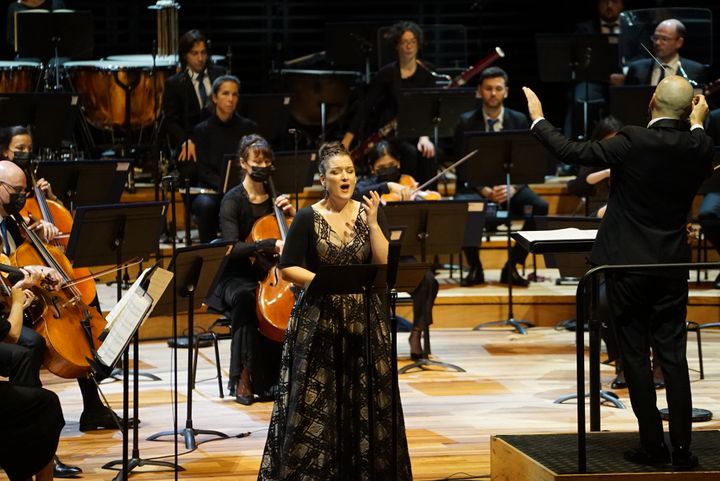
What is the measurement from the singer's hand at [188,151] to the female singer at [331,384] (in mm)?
3522

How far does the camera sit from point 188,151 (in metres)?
8.04

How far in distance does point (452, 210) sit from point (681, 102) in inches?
103

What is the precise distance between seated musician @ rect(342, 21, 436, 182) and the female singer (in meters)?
3.87

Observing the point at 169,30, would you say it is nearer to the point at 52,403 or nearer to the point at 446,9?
the point at 446,9

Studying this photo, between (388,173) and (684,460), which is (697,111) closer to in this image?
(684,460)

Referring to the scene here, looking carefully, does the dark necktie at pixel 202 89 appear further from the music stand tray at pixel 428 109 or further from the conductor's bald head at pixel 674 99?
the conductor's bald head at pixel 674 99

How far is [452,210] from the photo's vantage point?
21.9ft

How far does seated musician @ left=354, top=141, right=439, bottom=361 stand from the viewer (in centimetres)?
683

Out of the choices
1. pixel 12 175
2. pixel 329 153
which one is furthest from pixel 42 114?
pixel 329 153

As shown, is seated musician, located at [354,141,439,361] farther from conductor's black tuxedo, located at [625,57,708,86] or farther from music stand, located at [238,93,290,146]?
conductor's black tuxedo, located at [625,57,708,86]

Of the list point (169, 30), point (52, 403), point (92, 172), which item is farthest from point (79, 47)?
point (52, 403)

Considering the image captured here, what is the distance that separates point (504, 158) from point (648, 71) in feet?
6.42

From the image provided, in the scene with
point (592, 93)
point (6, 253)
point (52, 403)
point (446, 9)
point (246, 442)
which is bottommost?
point (246, 442)

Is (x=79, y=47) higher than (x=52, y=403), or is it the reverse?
(x=79, y=47)
